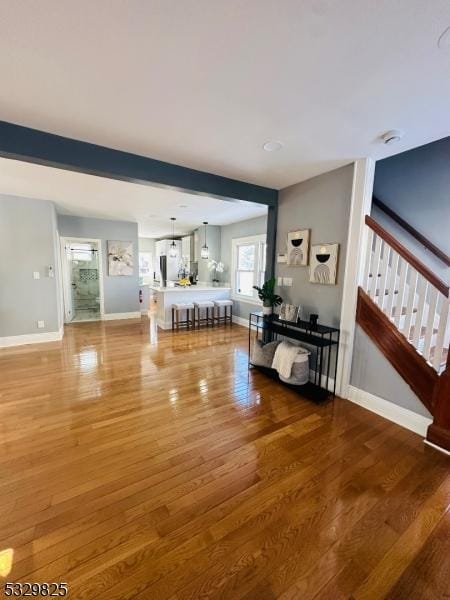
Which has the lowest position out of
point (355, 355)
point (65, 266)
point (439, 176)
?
point (355, 355)

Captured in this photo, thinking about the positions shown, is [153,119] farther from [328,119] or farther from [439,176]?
[439,176]

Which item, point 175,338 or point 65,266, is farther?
point 65,266

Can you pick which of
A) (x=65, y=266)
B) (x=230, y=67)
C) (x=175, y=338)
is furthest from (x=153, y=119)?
(x=65, y=266)

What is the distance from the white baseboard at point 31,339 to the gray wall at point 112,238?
177 cm

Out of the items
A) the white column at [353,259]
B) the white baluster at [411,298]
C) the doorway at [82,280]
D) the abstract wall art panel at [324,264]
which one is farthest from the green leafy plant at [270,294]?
the doorway at [82,280]

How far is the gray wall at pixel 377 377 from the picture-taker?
93.0 inches

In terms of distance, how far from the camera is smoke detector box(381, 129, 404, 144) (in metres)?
2.07

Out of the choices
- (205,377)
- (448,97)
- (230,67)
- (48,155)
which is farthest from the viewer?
(205,377)

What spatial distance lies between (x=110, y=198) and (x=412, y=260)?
172 inches

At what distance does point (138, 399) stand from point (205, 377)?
891mm

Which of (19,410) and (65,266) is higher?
(65,266)

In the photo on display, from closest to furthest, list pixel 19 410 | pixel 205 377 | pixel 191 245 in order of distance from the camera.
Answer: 1. pixel 19 410
2. pixel 205 377
3. pixel 191 245

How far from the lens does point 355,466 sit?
1.88 m

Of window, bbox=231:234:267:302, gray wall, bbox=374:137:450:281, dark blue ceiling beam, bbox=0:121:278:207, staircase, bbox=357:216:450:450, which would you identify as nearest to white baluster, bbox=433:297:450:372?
staircase, bbox=357:216:450:450
